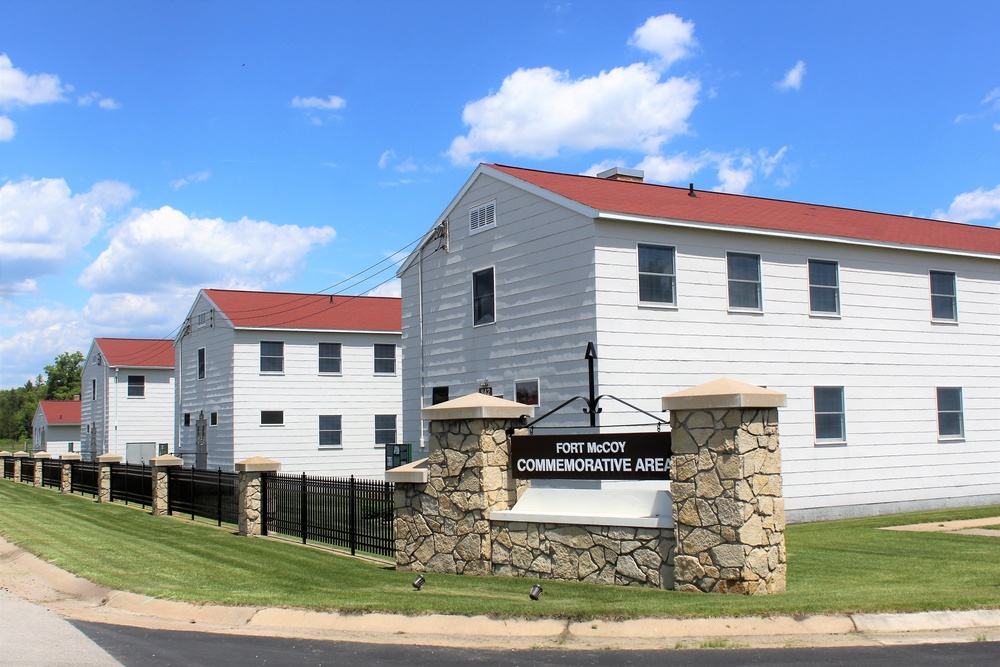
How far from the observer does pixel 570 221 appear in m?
19.9

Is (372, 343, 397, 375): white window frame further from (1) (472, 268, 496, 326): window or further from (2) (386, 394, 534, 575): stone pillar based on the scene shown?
(2) (386, 394, 534, 575): stone pillar

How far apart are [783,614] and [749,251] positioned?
13248 millimetres

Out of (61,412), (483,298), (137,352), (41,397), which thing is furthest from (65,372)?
(483,298)

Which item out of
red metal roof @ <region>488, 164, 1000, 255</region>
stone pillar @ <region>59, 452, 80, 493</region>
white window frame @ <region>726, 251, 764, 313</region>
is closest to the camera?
red metal roof @ <region>488, 164, 1000, 255</region>

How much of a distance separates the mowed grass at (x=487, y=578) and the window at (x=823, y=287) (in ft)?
17.0

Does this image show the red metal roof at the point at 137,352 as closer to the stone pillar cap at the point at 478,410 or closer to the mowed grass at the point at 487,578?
the mowed grass at the point at 487,578

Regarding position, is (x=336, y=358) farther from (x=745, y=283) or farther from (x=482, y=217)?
(x=745, y=283)

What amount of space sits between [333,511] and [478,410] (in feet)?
18.2

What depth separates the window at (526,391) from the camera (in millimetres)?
20547

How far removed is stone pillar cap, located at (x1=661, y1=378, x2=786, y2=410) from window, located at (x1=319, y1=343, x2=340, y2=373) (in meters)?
28.6

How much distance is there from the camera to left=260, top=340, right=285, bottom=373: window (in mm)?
37000

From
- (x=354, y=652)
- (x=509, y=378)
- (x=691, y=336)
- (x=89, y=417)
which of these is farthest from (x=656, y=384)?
(x=89, y=417)

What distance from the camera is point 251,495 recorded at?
19.7 m

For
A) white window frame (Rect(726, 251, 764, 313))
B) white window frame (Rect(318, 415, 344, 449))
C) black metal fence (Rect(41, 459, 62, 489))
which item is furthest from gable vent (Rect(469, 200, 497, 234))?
black metal fence (Rect(41, 459, 62, 489))
